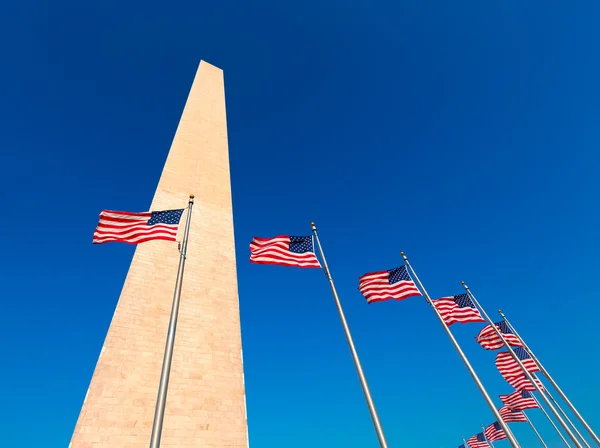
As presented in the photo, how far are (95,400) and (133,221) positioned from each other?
508cm

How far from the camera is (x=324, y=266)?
1118 centimetres

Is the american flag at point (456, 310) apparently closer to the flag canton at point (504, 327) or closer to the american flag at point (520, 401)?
the flag canton at point (504, 327)

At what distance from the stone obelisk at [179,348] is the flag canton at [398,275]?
243 inches

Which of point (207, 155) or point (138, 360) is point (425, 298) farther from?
point (207, 155)

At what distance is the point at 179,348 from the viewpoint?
11773mm

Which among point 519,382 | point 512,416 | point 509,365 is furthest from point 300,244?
point 512,416

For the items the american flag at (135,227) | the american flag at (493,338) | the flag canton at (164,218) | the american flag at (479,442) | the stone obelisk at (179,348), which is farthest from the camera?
the american flag at (479,442)

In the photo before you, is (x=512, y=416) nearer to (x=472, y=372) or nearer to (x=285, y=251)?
(x=472, y=372)

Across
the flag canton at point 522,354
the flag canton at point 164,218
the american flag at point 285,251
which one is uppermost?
the flag canton at point 164,218

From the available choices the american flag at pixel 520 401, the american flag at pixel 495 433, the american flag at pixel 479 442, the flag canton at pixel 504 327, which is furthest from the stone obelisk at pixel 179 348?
the american flag at pixel 479 442

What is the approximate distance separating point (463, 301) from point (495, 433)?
19179 millimetres

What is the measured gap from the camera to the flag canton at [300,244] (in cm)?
1127

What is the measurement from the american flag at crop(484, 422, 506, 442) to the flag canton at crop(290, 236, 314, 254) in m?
24.3

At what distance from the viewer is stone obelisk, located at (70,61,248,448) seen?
9.79 meters
